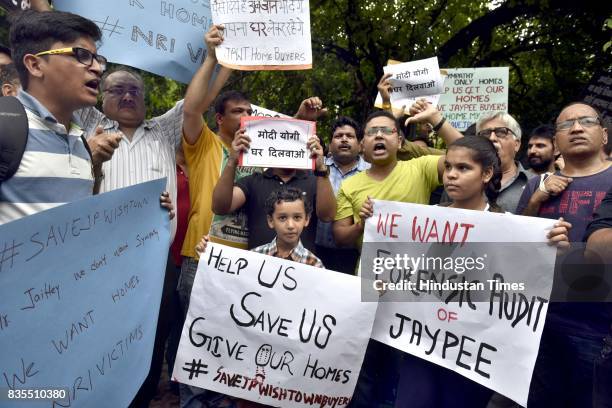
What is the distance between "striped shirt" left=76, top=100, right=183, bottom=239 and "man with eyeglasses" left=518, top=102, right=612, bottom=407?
2.12m

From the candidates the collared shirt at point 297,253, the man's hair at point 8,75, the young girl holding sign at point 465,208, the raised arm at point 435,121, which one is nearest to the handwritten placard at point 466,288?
the young girl holding sign at point 465,208

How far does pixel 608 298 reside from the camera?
2.80 m

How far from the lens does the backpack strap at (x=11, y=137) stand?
208 centimetres

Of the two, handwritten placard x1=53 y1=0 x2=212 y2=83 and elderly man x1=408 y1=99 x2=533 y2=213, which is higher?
handwritten placard x1=53 y1=0 x2=212 y2=83

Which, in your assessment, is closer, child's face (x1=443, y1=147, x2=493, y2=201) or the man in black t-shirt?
child's face (x1=443, y1=147, x2=493, y2=201)

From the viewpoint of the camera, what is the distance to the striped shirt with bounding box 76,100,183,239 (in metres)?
3.28

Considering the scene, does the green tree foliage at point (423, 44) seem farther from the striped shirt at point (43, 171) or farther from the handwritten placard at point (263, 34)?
the striped shirt at point (43, 171)

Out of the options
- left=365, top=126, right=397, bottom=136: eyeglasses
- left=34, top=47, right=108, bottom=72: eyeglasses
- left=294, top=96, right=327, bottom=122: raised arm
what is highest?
left=34, top=47, right=108, bottom=72: eyeglasses

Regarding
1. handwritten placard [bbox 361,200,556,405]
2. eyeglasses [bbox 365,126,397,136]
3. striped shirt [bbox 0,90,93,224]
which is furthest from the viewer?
eyeglasses [bbox 365,126,397,136]

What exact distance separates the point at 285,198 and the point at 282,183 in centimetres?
35

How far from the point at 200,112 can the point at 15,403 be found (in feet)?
6.65

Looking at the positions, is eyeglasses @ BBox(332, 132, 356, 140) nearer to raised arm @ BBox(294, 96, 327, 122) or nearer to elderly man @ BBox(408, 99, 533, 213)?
raised arm @ BBox(294, 96, 327, 122)

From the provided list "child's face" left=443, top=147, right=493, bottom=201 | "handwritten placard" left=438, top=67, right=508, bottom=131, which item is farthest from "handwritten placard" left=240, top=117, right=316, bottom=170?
"handwritten placard" left=438, top=67, right=508, bottom=131

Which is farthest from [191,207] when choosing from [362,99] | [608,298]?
[362,99]
